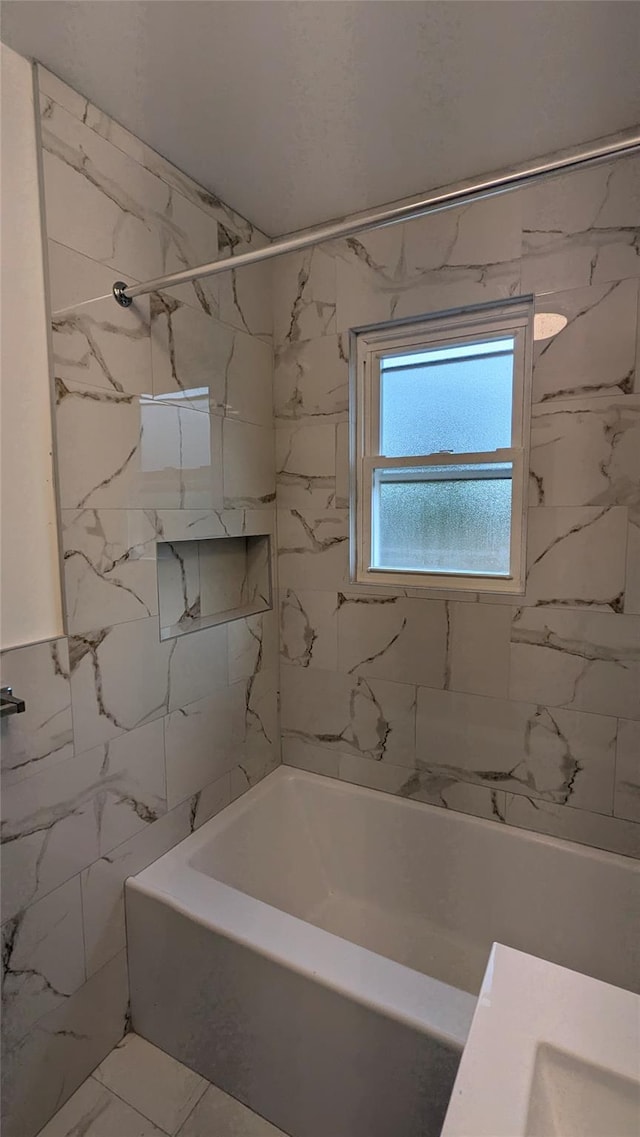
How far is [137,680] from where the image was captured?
150cm

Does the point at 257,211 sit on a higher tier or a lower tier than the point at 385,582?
higher

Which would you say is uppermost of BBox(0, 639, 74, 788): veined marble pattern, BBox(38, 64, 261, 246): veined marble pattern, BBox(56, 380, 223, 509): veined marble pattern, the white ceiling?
the white ceiling

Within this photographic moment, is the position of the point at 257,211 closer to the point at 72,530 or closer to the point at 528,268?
the point at 528,268

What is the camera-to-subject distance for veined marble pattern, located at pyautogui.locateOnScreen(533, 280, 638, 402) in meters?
1.45

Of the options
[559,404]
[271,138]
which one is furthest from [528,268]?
[271,138]

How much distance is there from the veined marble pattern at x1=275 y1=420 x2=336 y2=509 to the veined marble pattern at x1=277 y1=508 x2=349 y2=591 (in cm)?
5

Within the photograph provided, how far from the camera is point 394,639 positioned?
1887 millimetres

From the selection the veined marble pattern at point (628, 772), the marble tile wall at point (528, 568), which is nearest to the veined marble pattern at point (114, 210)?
the marble tile wall at point (528, 568)

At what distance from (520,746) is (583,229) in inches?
62.1

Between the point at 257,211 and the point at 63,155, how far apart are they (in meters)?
0.74

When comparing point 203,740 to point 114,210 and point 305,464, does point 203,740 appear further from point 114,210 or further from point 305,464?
point 114,210

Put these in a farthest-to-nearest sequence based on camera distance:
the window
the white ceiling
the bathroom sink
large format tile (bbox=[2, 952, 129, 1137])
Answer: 1. the window
2. large format tile (bbox=[2, 952, 129, 1137])
3. the white ceiling
4. the bathroom sink

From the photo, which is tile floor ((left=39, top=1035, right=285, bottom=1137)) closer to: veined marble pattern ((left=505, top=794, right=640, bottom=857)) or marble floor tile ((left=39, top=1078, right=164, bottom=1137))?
marble floor tile ((left=39, top=1078, right=164, bottom=1137))

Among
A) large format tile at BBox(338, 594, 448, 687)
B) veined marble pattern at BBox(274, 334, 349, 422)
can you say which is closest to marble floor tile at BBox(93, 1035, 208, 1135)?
large format tile at BBox(338, 594, 448, 687)
